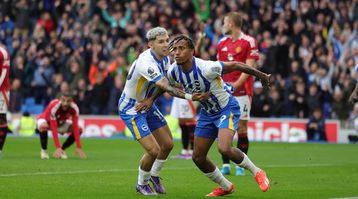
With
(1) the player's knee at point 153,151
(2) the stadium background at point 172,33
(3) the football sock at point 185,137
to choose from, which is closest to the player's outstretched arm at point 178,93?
(1) the player's knee at point 153,151

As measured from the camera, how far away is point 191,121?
69.3ft

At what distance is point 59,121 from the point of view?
20.2m

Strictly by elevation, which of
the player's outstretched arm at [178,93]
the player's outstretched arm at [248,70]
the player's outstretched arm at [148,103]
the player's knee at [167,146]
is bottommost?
the player's knee at [167,146]

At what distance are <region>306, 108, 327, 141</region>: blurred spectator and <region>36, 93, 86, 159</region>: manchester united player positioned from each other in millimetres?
9826

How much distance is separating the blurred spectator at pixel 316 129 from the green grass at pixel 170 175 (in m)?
4.10

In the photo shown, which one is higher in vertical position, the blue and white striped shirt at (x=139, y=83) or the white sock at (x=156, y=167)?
the blue and white striped shirt at (x=139, y=83)

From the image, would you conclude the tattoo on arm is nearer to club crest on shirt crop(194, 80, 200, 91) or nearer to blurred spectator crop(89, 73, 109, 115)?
club crest on shirt crop(194, 80, 200, 91)

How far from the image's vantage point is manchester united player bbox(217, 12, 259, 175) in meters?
16.1

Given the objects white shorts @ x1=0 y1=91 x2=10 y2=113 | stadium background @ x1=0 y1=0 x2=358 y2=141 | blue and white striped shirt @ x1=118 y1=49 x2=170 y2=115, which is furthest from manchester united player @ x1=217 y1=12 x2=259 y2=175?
stadium background @ x1=0 y1=0 x2=358 y2=141

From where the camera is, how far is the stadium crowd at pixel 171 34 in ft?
94.6

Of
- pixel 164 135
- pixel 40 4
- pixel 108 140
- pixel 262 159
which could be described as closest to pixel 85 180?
pixel 164 135

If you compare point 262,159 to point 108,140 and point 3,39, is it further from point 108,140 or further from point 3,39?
point 3,39

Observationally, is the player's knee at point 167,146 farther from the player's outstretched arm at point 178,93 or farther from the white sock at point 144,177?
the player's outstretched arm at point 178,93

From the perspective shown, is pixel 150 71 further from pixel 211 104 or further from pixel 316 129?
pixel 316 129
